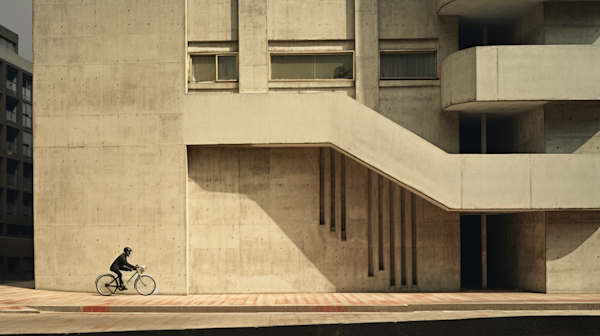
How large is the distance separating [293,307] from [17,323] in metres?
6.72

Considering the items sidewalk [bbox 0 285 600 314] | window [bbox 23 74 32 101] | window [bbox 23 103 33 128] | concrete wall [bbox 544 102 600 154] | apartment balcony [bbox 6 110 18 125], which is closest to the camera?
sidewalk [bbox 0 285 600 314]

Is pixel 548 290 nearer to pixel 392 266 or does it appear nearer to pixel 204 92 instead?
pixel 392 266

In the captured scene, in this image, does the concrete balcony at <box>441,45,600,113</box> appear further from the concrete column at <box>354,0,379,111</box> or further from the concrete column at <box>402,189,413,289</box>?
the concrete column at <box>402,189,413,289</box>

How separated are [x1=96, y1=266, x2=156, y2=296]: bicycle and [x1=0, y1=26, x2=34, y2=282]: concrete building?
3107cm

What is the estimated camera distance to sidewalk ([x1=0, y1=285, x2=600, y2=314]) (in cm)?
1573

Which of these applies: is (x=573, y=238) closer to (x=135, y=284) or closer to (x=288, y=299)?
(x=288, y=299)

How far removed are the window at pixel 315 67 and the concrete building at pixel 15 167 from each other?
34309 millimetres

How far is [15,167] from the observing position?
5009cm

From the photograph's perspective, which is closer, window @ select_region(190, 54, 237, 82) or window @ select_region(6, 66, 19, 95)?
window @ select_region(190, 54, 237, 82)

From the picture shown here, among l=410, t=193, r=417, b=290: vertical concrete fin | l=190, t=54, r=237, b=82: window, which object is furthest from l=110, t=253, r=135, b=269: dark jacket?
l=410, t=193, r=417, b=290: vertical concrete fin

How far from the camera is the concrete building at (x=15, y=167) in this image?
154 ft

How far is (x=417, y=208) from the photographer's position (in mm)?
20250

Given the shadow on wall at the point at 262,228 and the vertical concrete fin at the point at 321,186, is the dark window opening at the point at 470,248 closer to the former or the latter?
the shadow on wall at the point at 262,228

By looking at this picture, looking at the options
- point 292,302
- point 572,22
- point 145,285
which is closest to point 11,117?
point 145,285
